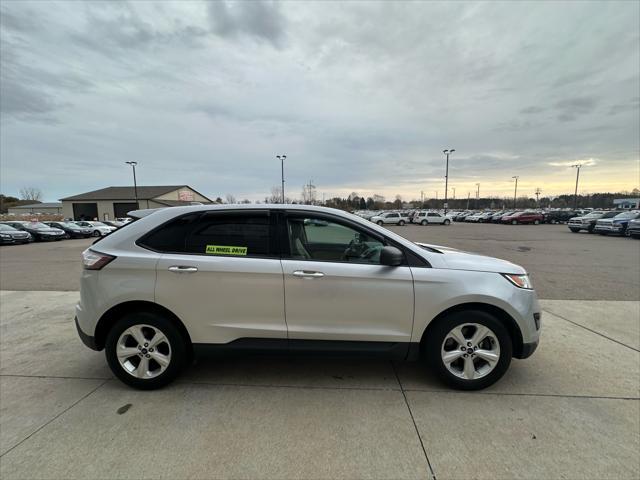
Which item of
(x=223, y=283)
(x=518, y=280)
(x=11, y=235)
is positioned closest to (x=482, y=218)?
(x=518, y=280)

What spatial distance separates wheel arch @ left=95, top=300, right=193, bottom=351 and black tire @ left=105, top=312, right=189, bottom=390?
0.04 metres

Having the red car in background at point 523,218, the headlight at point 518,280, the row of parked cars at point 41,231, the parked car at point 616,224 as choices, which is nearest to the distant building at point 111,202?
the row of parked cars at point 41,231

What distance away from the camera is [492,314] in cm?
289

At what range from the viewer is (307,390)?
2885mm

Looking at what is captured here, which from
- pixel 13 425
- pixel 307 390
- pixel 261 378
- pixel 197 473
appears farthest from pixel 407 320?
Result: pixel 13 425

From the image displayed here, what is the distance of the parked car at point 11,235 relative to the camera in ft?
64.2

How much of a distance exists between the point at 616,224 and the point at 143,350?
28.0 m

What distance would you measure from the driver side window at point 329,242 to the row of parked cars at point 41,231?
18.1 meters

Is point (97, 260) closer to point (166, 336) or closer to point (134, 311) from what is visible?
point (134, 311)

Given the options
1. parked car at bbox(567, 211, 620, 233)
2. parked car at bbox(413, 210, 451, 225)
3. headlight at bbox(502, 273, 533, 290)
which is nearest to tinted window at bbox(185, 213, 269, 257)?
headlight at bbox(502, 273, 533, 290)

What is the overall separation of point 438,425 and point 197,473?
180cm

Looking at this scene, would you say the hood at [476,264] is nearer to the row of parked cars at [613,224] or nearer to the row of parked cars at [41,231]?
the row of parked cars at [41,231]

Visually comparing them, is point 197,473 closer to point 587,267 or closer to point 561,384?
point 561,384

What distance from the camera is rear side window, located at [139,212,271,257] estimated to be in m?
2.89
